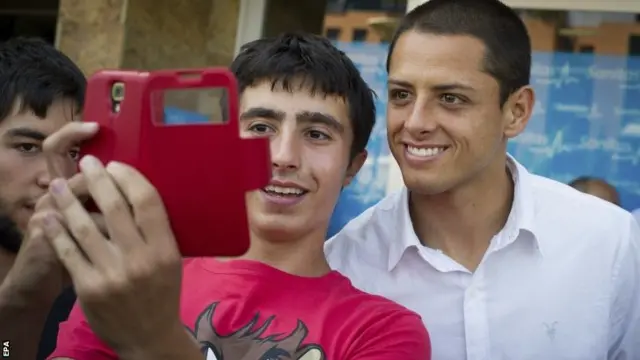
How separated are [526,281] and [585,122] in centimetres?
225

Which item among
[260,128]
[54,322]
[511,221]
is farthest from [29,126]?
[511,221]

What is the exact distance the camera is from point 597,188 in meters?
4.18

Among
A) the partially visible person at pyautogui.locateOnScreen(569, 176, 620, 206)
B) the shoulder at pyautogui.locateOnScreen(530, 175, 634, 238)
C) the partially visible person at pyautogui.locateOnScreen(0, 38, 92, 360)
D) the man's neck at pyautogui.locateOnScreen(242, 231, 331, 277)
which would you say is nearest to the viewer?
the man's neck at pyautogui.locateOnScreen(242, 231, 331, 277)

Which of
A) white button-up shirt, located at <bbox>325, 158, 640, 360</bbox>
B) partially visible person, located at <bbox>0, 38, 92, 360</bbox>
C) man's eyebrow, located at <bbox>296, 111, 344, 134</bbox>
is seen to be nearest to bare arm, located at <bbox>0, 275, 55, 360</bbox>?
partially visible person, located at <bbox>0, 38, 92, 360</bbox>

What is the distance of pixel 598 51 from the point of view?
4301 millimetres

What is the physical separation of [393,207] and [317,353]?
0.86 meters

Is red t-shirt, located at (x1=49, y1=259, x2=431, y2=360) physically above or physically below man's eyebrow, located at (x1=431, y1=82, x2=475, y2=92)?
below

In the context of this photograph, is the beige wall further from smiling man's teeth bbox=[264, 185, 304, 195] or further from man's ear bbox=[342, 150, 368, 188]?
smiling man's teeth bbox=[264, 185, 304, 195]

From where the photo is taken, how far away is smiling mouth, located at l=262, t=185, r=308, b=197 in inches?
73.2

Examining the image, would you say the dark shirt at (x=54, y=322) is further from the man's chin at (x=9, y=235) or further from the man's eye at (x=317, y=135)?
the man's eye at (x=317, y=135)

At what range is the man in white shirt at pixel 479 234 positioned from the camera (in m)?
2.19

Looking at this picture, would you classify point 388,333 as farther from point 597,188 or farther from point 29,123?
point 597,188

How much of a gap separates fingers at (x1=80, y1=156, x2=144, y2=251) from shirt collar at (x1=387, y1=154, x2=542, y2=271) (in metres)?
1.38

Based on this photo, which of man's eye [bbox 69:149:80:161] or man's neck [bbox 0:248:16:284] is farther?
man's neck [bbox 0:248:16:284]
